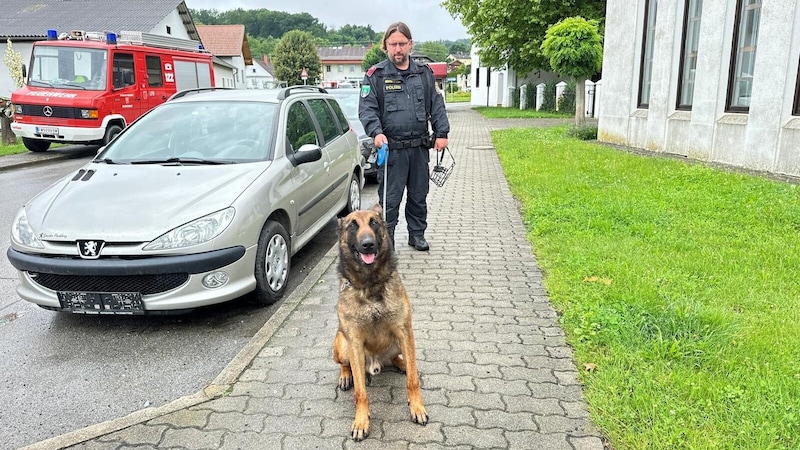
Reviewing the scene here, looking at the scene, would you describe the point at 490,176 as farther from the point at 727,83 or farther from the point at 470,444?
the point at 470,444

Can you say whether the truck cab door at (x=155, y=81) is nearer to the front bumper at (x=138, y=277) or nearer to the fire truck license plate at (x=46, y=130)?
the fire truck license plate at (x=46, y=130)

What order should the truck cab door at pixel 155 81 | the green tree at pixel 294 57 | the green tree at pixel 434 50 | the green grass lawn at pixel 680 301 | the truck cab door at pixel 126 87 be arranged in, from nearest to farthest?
Result: the green grass lawn at pixel 680 301, the truck cab door at pixel 126 87, the truck cab door at pixel 155 81, the green tree at pixel 294 57, the green tree at pixel 434 50

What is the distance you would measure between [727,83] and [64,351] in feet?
36.1

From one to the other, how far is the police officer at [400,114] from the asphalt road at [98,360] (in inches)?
62.5

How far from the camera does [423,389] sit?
317 centimetres

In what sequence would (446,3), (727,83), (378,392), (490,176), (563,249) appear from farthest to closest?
(446,3) → (490,176) → (727,83) → (563,249) → (378,392)

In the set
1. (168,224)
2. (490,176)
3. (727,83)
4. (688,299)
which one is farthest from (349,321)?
(727,83)

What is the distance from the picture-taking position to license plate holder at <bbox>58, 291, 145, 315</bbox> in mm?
3807

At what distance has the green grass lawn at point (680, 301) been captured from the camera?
2.73 metres

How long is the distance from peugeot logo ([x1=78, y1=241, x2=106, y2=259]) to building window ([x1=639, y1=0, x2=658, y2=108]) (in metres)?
12.3

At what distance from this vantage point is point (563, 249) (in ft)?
18.2

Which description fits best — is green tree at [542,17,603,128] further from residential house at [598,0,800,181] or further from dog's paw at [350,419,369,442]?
dog's paw at [350,419,369,442]

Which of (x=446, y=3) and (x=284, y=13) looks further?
(x=284, y=13)

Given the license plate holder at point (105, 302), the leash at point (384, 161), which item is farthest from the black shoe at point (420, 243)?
the license plate holder at point (105, 302)
